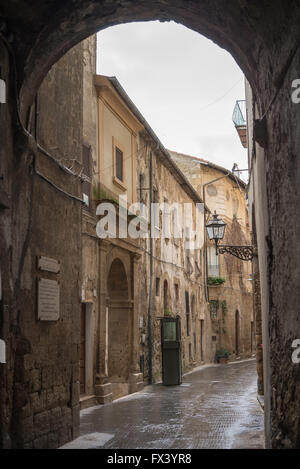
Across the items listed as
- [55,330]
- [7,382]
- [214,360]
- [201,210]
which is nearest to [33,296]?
[55,330]

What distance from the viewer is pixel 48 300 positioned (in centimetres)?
761

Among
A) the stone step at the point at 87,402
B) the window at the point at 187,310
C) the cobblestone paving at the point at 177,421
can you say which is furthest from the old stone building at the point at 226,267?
the stone step at the point at 87,402

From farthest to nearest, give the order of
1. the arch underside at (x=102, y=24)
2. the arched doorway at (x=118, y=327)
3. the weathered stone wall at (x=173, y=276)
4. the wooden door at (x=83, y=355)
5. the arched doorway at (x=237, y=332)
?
1. the arched doorway at (x=237, y=332)
2. the weathered stone wall at (x=173, y=276)
3. the arched doorway at (x=118, y=327)
4. the wooden door at (x=83, y=355)
5. the arch underside at (x=102, y=24)

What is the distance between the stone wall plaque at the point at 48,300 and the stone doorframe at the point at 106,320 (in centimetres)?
510

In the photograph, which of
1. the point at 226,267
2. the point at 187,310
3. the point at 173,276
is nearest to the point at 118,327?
the point at 173,276

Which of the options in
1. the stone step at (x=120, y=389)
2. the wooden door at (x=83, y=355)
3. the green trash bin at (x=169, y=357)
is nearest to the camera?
the wooden door at (x=83, y=355)

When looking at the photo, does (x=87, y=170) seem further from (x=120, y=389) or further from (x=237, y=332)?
(x=237, y=332)

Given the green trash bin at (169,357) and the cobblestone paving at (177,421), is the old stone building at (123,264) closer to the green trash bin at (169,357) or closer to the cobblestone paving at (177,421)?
the green trash bin at (169,357)

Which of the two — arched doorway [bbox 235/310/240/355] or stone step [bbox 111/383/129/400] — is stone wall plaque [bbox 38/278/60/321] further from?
arched doorway [bbox 235/310/240/355]

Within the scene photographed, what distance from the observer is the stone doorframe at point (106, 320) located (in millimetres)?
12734

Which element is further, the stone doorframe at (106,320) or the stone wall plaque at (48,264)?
the stone doorframe at (106,320)

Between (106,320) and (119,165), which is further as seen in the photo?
(119,165)

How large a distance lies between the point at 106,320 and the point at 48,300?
6.99 m

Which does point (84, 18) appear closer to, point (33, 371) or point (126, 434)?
point (33, 371)
